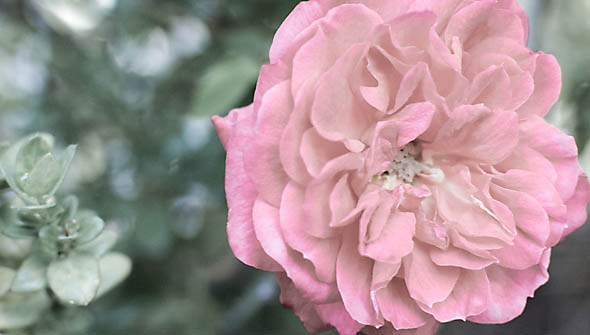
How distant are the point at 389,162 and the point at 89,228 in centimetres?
25

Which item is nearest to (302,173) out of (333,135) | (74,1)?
(333,135)

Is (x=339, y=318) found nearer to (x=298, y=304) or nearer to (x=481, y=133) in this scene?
(x=298, y=304)

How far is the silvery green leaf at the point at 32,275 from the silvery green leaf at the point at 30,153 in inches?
2.7

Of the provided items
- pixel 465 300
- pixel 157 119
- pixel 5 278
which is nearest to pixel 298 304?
pixel 465 300

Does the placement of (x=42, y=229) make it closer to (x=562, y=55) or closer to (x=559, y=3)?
(x=562, y=55)

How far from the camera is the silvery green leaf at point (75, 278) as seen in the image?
41 centimetres

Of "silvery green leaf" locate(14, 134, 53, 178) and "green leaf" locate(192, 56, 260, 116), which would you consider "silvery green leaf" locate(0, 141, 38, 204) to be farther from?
"green leaf" locate(192, 56, 260, 116)

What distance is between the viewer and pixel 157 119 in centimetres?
92

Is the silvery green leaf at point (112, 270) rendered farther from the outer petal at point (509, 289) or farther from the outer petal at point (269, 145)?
the outer petal at point (509, 289)

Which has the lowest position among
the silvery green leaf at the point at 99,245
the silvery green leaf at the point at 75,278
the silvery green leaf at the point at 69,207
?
the silvery green leaf at the point at 99,245

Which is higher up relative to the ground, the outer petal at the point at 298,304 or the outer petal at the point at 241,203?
the outer petal at the point at 241,203

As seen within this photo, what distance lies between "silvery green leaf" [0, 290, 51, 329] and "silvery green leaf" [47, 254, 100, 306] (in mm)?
58

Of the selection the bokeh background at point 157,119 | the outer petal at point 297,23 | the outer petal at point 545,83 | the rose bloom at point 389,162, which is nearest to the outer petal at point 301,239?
the rose bloom at point 389,162

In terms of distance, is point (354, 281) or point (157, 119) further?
point (157, 119)
